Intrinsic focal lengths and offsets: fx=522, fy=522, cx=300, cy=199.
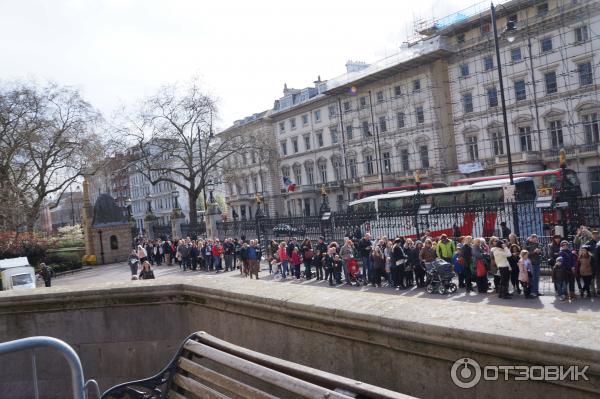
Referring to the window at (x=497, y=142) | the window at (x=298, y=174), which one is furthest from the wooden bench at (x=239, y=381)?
the window at (x=298, y=174)

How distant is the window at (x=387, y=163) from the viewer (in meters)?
56.7

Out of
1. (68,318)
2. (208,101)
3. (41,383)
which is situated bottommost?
(41,383)

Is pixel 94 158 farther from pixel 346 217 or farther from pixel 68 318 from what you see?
pixel 68 318

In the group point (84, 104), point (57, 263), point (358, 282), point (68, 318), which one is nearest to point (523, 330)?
point (68, 318)

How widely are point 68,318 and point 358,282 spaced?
13.3m

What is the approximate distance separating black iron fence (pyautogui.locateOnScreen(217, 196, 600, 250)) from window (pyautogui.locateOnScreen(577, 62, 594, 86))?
23.7 meters

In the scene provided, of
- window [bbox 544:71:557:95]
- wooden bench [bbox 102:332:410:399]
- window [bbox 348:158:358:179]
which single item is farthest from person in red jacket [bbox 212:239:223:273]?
window [bbox 348:158:358:179]

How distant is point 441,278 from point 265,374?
41.0 ft

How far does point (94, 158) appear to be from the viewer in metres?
40.4

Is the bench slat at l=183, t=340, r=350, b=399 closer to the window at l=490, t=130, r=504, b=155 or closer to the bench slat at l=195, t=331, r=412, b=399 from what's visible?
the bench slat at l=195, t=331, r=412, b=399

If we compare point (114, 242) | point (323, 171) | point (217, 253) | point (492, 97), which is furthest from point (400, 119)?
point (217, 253)

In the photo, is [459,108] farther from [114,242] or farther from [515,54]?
[114,242]

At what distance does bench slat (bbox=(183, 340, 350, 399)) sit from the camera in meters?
2.51

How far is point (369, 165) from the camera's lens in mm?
59531
